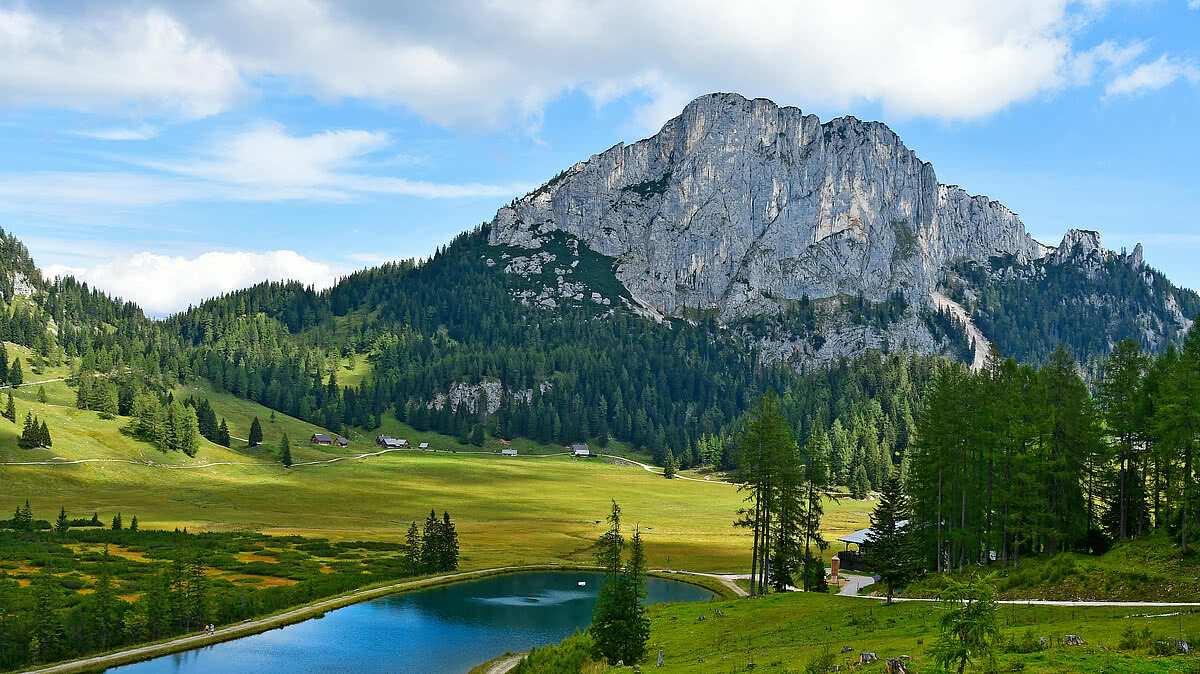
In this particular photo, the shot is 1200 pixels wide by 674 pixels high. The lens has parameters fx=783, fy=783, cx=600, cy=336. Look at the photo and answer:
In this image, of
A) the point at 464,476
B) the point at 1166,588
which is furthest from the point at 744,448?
the point at 464,476

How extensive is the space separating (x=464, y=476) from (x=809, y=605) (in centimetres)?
15057

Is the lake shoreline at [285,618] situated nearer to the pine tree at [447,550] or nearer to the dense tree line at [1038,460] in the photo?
the pine tree at [447,550]

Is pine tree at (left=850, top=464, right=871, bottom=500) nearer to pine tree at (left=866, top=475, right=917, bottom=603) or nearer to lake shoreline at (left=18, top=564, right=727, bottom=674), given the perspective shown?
lake shoreline at (left=18, top=564, right=727, bottom=674)

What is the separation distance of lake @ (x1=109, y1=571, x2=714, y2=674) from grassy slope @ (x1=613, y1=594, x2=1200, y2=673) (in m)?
17.9

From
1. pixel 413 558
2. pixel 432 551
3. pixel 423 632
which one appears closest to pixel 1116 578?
pixel 423 632

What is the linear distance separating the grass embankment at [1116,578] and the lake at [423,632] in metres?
34.8

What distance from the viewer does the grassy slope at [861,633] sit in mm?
26344

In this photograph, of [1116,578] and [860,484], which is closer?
[1116,578]

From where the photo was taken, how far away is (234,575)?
90250 mm

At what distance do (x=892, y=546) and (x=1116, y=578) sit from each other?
18534 mm

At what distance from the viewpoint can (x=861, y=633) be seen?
38719 mm

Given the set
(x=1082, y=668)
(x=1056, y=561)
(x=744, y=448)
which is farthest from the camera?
(x=744, y=448)

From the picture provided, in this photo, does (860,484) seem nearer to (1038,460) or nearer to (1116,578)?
(1038,460)

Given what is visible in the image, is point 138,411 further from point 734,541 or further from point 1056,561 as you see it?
point 1056,561
